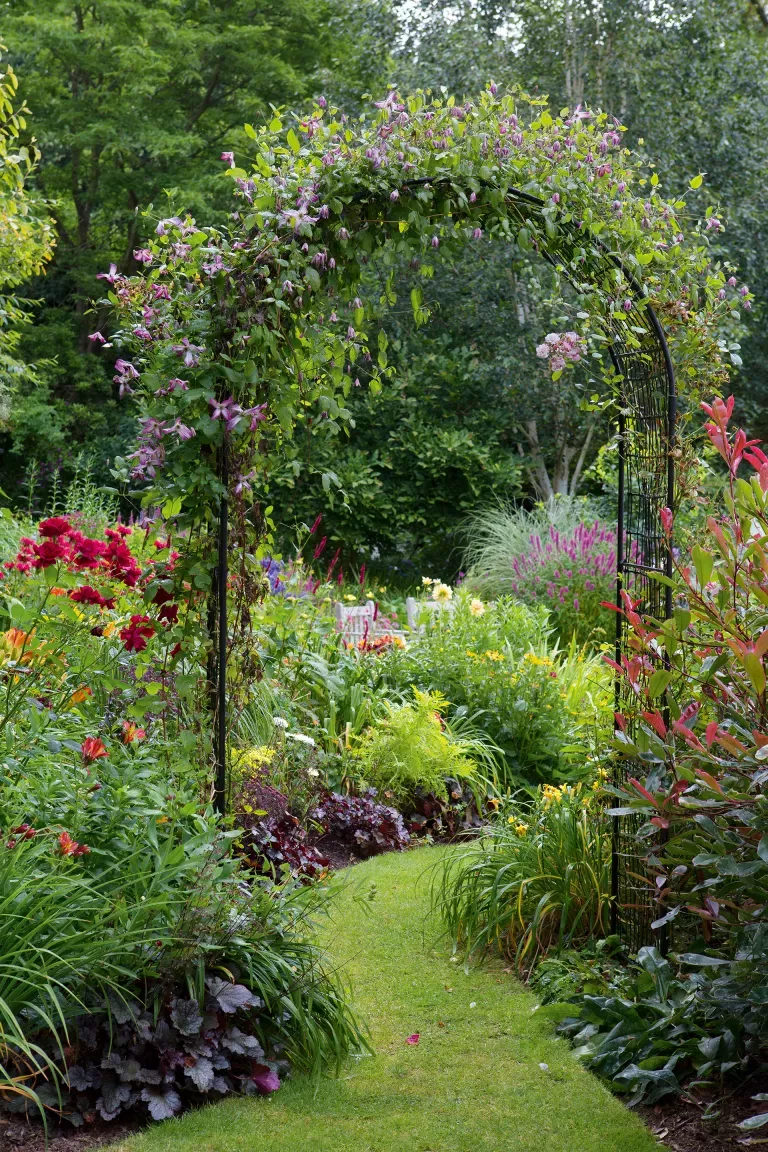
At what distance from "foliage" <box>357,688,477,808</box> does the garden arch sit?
1957mm

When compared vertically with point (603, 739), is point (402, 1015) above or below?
below

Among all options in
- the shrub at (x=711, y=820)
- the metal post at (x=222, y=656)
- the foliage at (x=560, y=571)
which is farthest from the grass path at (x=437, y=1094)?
the foliage at (x=560, y=571)

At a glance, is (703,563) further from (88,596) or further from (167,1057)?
(167,1057)

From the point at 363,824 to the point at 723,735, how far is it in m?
3.04

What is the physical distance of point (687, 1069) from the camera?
311 centimetres

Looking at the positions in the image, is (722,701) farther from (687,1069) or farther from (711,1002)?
(687,1069)

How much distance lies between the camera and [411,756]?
5621mm

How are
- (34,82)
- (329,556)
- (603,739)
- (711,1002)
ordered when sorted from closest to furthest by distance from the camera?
(711,1002) → (603,739) → (329,556) → (34,82)

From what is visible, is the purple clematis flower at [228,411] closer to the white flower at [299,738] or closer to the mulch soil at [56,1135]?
the white flower at [299,738]

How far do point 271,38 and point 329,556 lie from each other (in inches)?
289

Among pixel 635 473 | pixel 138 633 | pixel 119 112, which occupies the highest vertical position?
pixel 119 112

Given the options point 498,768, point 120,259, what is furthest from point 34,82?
point 498,768

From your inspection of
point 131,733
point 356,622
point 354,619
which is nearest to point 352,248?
point 131,733

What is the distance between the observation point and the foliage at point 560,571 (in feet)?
27.4
